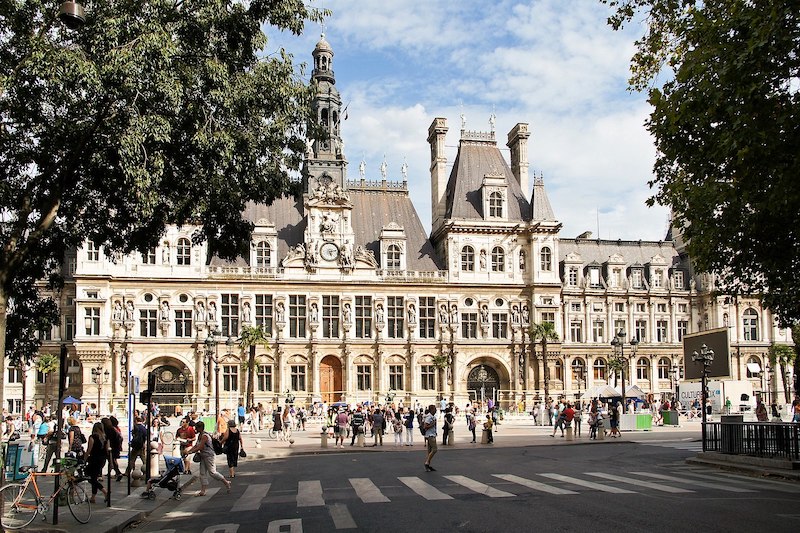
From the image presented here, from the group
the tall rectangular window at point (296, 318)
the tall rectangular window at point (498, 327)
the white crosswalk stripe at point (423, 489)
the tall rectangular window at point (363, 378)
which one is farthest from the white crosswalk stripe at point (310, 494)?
the tall rectangular window at point (498, 327)

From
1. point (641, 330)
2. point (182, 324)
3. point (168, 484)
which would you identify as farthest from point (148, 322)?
point (168, 484)

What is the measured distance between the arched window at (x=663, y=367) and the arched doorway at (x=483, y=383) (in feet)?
58.7

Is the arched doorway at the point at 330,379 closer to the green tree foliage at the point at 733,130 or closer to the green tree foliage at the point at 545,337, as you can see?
the green tree foliage at the point at 545,337

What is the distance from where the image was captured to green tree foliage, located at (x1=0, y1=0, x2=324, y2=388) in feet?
52.6

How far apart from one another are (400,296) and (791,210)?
50024mm

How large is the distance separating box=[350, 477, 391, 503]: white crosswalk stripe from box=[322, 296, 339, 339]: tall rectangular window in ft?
142

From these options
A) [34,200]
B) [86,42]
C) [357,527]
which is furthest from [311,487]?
[86,42]

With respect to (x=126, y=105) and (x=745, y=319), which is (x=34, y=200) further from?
(x=745, y=319)

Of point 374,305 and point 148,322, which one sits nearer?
point 148,322

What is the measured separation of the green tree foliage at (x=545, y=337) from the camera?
68188 millimetres

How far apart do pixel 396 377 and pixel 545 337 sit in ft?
41.5

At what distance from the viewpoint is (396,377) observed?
221ft

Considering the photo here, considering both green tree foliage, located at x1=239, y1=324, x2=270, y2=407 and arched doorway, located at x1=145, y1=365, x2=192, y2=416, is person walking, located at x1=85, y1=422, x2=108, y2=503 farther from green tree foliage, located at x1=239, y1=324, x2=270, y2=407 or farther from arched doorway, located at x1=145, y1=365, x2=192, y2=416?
arched doorway, located at x1=145, y1=365, x2=192, y2=416

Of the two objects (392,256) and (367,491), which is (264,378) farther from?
(367,491)
